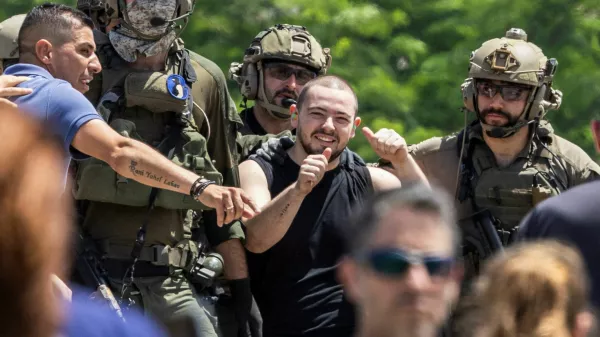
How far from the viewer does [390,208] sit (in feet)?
10.9

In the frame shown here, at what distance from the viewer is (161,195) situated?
6.54 metres

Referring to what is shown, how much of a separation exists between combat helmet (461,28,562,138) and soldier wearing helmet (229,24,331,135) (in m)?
0.99

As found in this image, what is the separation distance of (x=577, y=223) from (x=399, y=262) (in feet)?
5.40

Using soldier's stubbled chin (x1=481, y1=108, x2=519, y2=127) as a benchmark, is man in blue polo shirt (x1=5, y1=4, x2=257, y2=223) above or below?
above

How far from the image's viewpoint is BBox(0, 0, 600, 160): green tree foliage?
12.5 m

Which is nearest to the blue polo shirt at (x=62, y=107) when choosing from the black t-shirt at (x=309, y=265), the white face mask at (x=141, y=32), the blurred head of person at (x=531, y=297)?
the white face mask at (x=141, y=32)

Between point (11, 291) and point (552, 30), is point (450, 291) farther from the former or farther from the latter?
point (552, 30)

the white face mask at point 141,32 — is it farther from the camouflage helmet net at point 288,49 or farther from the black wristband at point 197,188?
the camouflage helmet net at point 288,49

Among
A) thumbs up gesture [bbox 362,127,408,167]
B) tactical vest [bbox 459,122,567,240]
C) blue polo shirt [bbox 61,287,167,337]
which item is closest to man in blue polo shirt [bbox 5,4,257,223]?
thumbs up gesture [bbox 362,127,408,167]

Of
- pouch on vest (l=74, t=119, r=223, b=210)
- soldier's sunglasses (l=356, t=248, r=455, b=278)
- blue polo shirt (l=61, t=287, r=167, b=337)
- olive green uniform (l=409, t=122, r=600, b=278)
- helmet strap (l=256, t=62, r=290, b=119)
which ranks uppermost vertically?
soldier's sunglasses (l=356, t=248, r=455, b=278)

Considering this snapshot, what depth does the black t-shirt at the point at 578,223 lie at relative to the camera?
4.62 metres

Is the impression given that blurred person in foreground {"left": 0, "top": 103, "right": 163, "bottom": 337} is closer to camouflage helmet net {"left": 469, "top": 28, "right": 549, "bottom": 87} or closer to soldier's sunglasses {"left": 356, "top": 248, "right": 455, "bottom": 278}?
soldier's sunglasses {"left": 356, "top": 248, "right": 455, "bottom": 278}

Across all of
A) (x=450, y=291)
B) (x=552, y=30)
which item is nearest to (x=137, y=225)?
(x=450, y=291)

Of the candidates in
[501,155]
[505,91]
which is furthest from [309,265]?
[505,91]
